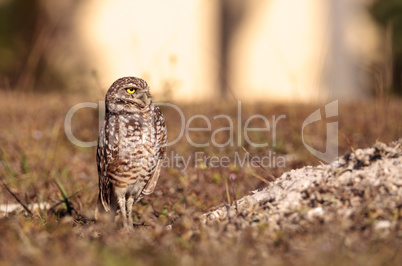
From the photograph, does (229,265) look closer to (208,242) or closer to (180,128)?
(208,242)

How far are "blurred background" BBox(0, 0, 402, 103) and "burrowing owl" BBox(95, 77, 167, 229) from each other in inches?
378

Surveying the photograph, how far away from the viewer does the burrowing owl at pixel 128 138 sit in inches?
166

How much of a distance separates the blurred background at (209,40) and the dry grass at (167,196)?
14.6 ft

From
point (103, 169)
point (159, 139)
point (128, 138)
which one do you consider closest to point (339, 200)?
point (159, 139)

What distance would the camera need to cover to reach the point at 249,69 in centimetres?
1689

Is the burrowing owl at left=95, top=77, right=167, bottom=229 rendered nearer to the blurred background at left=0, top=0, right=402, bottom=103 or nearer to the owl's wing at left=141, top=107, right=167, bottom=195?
the owl's wing at left=141, top=107, right=167, bottom=195

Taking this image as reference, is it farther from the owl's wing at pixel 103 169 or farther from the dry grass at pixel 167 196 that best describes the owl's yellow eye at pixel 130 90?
the dry grass at pixel 167 196

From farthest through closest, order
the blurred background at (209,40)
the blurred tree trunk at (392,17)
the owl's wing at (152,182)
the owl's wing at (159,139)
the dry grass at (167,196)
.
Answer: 1. the blurred background at (209,40)
2. the blurred tree trunk at (392,17)
3. the owl's wing at (152,182)
4. the owl's wing at (159,139)
5. the dry grass at (167,196)

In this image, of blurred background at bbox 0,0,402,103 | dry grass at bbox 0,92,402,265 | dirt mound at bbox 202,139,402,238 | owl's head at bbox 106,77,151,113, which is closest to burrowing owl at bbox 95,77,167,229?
owl's head at bbox 106,77,151,113

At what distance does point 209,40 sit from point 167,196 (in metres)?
12.6

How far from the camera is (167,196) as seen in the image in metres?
5.03

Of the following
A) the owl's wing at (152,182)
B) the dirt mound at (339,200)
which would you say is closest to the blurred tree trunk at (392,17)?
the owl's wing at (152,182)

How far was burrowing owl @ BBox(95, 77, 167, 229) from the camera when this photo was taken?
4227 mm

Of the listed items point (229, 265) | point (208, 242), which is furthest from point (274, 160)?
point (229, 265)
